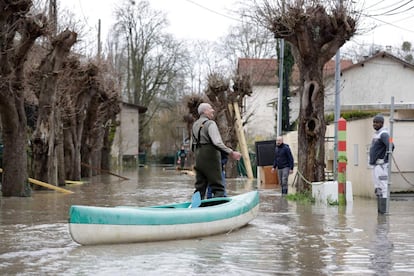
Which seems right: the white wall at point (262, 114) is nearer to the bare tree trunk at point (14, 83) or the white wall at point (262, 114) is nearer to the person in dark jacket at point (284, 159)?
the person in dark jacket at point (284, 159)

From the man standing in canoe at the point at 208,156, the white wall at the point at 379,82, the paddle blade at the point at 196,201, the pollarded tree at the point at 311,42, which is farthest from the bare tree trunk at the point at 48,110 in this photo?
the white wall at the point at 379,82

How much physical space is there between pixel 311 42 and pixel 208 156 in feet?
24.0

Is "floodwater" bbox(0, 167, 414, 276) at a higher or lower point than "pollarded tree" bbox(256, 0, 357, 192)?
lower

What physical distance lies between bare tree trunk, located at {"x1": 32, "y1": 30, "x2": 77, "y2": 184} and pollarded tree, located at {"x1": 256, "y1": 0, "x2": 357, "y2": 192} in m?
7.11

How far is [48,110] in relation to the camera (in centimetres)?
2252

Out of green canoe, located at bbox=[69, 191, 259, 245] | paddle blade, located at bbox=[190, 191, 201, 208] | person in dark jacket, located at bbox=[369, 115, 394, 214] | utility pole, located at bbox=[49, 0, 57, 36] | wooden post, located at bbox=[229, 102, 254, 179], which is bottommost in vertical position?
green canoe, located at bbox=[69, 191, 259, 245]

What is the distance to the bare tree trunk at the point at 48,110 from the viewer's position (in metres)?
22.0

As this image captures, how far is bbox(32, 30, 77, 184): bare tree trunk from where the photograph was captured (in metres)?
22.0

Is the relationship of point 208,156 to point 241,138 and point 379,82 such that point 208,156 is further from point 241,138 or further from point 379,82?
point 379,82

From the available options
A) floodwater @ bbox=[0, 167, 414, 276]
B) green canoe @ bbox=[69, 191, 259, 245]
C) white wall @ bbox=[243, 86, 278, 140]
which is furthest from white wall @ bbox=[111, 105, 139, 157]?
green canoe @ bbox=[69, 191, 259, 245]

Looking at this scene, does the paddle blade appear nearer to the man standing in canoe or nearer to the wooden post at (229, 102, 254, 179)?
the man standing in canoe

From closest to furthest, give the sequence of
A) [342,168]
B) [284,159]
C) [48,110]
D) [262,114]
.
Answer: [342,168] < [284,159] < [48,110] < [262,114]

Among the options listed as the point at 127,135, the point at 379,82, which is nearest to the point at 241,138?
the point at 379,82

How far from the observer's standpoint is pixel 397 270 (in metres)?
7.44
